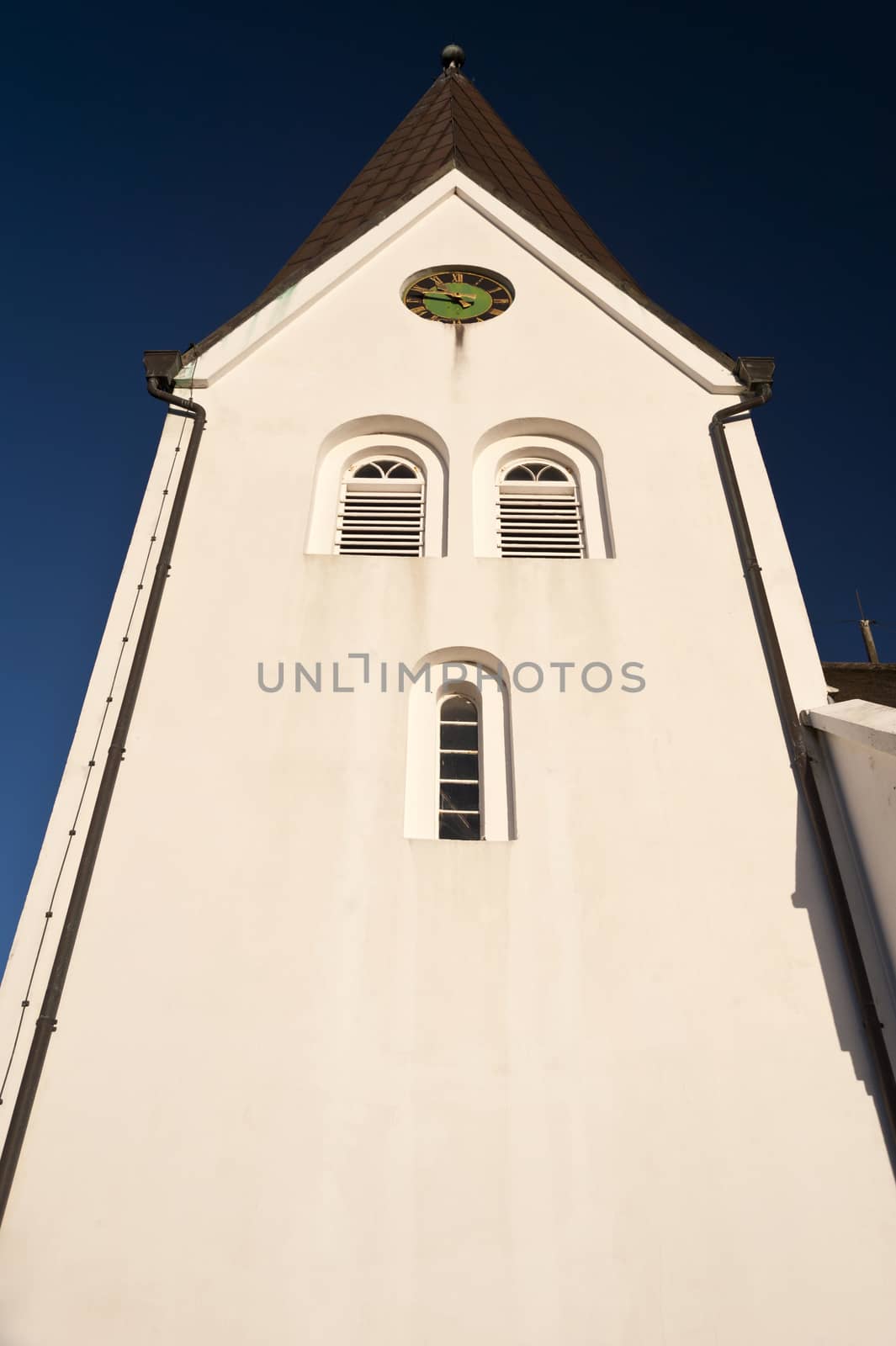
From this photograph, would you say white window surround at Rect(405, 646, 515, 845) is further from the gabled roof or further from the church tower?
the gabled roof

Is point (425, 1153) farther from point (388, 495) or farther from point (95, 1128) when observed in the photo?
point (388, 495)

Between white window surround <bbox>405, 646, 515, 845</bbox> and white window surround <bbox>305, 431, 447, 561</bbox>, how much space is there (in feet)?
4.43

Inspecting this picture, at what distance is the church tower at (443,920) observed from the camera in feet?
19.7

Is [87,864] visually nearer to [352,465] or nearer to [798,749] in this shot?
[798,749]

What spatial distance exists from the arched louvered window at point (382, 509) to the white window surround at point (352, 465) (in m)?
0.06

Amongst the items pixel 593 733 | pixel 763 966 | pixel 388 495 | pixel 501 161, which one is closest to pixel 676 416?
pixel 388 495

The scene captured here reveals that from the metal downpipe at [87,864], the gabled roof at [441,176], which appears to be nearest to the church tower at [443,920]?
the metal downpipe at [87,864]

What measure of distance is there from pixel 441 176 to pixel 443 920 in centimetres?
1098

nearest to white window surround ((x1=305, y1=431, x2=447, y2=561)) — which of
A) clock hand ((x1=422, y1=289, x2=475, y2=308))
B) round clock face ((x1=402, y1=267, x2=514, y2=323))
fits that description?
round clock face ((x1=402, y1=267, x2=514, y2=323))

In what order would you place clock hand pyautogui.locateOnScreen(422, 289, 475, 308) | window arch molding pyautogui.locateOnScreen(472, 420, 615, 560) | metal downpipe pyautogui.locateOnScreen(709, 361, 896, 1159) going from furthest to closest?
clock hand pyautogui.locateOnScreen(422, 289, 475, 308) < window arch molding pyautogui.locateOnScreen(472, 420, 615, 560) < metal downpipe pyautogui.locateOnScreen(709, 361, 896, 1159)

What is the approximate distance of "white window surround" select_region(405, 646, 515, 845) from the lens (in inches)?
318

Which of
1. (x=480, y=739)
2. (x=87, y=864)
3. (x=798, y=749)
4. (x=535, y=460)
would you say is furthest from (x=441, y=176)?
(x=87, y=864)

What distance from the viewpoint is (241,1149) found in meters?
6.36

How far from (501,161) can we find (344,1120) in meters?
15.7
